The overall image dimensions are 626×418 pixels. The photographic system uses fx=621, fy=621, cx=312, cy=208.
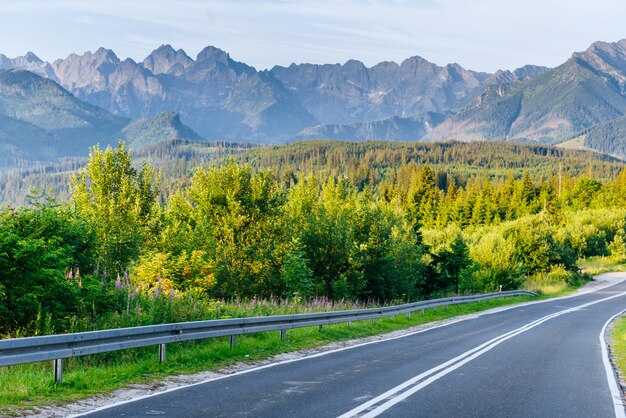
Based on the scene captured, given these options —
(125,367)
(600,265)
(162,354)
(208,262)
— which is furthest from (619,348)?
(600,265)

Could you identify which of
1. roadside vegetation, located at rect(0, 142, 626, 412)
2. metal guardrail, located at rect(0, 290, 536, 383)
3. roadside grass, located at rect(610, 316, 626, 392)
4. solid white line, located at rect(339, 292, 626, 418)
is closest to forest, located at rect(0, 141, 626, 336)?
roadside vegetation, located at rect(0, 142, 626, 412)

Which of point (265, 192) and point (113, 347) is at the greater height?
point (265, 192)

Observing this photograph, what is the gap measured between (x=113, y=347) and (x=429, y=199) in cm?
12410

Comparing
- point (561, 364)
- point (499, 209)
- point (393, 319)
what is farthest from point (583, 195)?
point (561, 364)

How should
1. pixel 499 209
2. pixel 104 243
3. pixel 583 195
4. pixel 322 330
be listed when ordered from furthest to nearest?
pixel 583 195 < pixel 499 209 < pixel 104 243 < pixel 322 330

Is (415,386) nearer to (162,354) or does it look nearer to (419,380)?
(419,380)

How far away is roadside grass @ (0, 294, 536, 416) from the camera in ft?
28.4

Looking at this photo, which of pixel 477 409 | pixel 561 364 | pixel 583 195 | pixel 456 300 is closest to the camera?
pixel 477 409

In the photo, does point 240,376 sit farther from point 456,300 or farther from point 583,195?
point 583,195

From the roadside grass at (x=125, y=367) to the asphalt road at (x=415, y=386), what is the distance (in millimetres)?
989

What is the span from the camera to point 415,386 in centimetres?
1070

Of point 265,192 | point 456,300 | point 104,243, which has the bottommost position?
point 456,300

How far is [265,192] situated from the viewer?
37156 mm

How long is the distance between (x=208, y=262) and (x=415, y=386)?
40.5 ft
